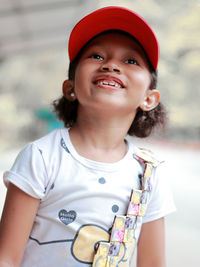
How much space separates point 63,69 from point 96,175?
7249 mm

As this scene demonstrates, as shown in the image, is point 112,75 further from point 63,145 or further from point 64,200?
point 64,200

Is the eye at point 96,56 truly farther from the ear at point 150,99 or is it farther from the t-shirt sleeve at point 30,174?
the t-shirt sleeve at point 30,174

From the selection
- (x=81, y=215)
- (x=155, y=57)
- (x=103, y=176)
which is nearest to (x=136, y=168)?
(x=103, y=176)

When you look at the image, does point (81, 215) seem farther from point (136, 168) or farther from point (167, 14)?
point (167, 14)

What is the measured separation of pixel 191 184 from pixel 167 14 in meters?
4.06

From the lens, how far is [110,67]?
1.00 metres

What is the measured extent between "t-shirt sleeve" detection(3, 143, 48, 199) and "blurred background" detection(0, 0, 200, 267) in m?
2.78

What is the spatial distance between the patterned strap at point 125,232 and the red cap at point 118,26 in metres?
0.38

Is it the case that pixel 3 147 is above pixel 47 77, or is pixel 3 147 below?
below

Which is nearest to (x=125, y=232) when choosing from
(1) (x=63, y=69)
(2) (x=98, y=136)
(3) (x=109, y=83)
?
(2) (x=98, y=136)

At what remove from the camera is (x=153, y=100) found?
3.87ft

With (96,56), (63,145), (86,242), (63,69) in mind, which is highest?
(63,69)

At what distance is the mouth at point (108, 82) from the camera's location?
985mm

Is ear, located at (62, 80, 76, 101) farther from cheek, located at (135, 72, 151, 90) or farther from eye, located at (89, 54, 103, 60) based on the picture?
cheek, located at (135, 72, 151, 90)
